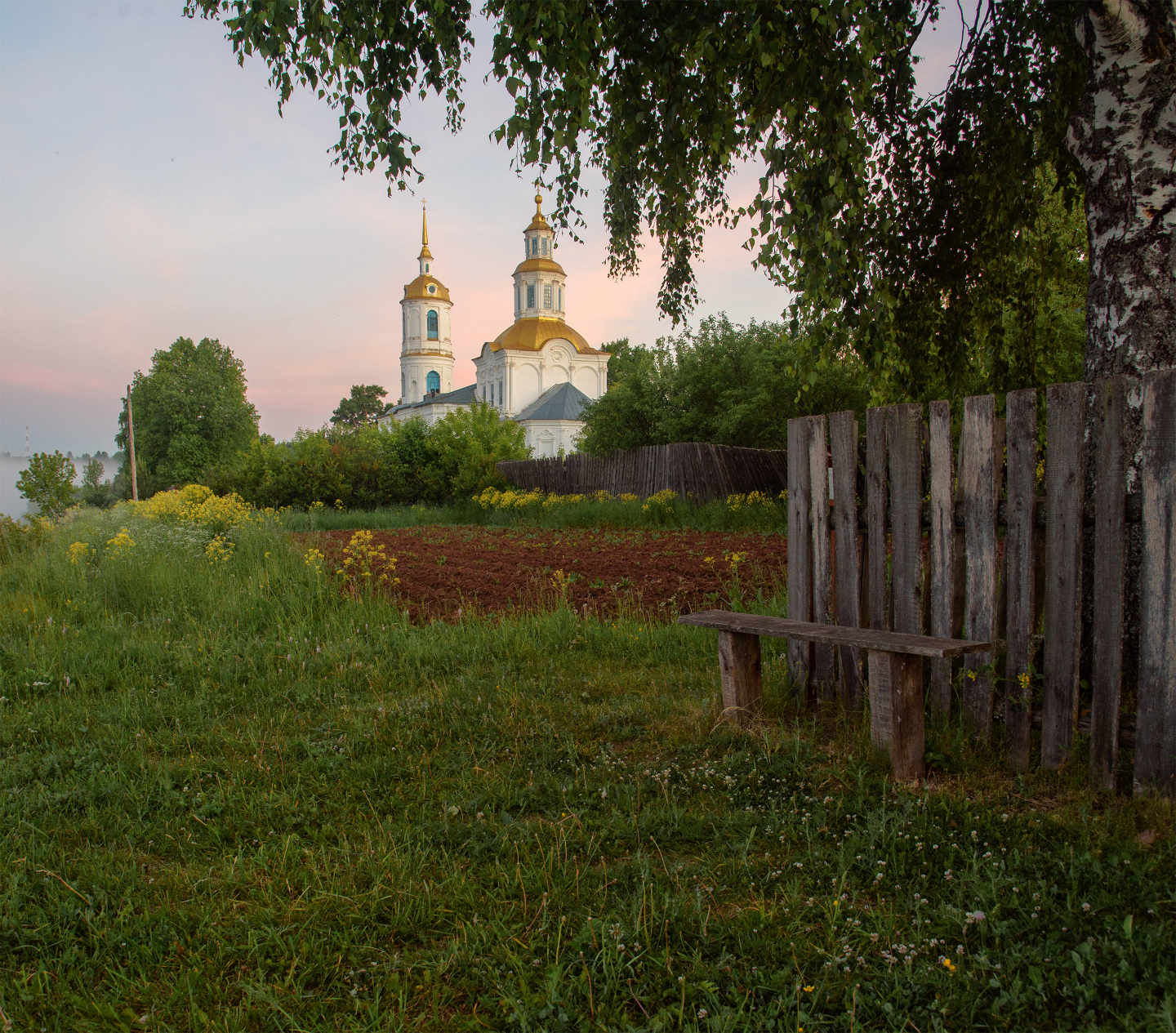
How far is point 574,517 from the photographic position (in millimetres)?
16047

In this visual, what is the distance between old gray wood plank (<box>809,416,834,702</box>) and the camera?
12.6 ft

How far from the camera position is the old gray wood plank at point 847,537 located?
12.0 feet

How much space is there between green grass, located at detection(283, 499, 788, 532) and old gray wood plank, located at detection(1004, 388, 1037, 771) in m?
9.30

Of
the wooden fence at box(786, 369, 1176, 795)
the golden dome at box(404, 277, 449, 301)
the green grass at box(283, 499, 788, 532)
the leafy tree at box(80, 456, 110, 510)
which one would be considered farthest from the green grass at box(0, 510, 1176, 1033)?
the golden dome at box(404, 277, 449, 301)

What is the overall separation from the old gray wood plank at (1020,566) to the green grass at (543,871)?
21 centimetres

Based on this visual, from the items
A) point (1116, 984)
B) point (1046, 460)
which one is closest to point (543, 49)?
point (1046, 460)

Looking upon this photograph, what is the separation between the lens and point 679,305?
6.69 meters

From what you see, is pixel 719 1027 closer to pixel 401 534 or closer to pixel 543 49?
pixel 543 49

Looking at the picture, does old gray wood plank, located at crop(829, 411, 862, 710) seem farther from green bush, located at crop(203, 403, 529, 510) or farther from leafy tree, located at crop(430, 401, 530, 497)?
green bush, located at crop(203, 403, 529, 510)

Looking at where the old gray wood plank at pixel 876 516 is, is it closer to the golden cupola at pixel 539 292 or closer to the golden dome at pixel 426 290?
the golden cupola at pixel 539 292

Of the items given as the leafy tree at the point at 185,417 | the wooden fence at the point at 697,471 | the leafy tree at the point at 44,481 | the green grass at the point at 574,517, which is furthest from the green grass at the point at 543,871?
the leafy tree at the point at 185,417

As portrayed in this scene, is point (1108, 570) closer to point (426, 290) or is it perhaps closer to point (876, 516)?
point (876, 516)

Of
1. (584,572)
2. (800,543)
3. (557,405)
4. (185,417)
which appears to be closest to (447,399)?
(557,405)

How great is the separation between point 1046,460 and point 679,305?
4.17 m
